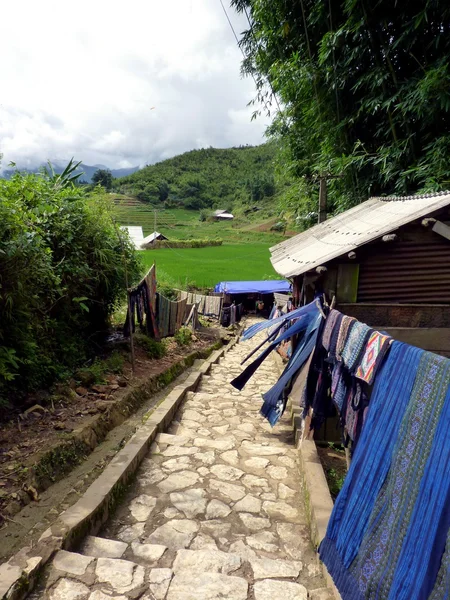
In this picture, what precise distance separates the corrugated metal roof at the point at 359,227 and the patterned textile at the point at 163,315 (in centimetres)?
393

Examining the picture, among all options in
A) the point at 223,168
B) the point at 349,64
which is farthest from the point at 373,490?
the point at 223,168

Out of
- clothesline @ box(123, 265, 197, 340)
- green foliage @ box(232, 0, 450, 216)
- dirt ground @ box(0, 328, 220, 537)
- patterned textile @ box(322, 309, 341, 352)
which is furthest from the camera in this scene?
clothesline @ box(123, 265, 197, 340)

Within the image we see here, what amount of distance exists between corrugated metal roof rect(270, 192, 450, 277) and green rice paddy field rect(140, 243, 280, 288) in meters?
18.1

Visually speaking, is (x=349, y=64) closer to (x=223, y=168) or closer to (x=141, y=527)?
(x=141, y=527)

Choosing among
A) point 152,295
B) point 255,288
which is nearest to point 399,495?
point 152,295

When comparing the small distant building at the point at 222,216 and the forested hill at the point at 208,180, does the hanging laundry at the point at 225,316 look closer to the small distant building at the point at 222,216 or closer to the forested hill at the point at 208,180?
the small distant building at the point at 222,216

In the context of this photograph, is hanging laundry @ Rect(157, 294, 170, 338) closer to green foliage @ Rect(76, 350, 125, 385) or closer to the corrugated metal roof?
green foliage @ Rect(76, 350, 125, 385)

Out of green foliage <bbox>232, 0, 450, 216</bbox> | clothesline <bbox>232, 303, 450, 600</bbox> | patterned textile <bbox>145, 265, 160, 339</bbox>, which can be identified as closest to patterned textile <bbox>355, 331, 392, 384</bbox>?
clothesline <bbox>232, 303, 450, 600</bbox>

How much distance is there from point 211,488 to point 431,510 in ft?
8.84

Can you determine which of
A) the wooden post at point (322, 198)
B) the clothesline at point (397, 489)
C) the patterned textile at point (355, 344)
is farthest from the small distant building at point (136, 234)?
the clothesline at point (397, 489)

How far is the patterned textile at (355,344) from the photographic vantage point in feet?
8.98

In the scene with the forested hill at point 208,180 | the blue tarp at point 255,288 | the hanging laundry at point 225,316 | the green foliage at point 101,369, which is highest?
the forested hill at point 208,180

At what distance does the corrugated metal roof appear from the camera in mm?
4254

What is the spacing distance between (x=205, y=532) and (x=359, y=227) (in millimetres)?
4188
